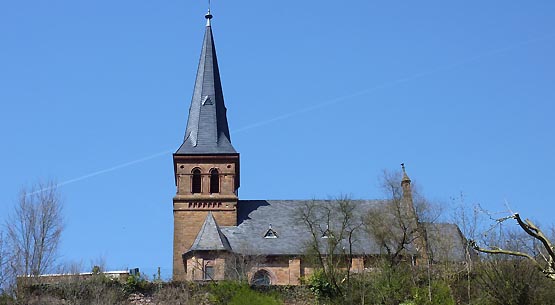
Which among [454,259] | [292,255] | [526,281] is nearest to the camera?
[526,281]

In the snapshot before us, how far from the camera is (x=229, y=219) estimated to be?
51.5m

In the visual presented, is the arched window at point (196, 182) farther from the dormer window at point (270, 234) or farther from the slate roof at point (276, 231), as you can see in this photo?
the dormer window at point (270, 234)

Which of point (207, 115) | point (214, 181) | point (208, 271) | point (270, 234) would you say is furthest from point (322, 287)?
point (207, 115)

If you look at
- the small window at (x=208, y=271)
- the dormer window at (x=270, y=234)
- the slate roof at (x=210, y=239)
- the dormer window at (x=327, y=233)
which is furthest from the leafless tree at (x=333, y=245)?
the small window at (x=208, y=271)

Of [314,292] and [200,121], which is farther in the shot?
[200,121]

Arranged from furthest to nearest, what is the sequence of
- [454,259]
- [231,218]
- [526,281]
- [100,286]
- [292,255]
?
1. [231,218]
2. [292,255]
3. [454,259]
4. [100,286]
5. [526,281]

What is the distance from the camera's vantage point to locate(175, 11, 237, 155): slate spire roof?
53.4m

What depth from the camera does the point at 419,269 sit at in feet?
121

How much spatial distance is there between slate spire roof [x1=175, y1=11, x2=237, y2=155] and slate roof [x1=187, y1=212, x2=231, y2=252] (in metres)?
5.24

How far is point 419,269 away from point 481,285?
3.72 meters

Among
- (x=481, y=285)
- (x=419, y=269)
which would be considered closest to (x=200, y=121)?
(x=419, y=269)

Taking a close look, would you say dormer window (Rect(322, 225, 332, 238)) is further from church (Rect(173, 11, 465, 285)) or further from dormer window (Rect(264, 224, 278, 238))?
dormer window (Rect(264, 224, 278, 238))

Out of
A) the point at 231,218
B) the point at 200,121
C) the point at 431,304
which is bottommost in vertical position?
the point at 431,304

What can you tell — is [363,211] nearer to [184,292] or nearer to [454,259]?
[454,259]
